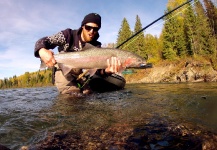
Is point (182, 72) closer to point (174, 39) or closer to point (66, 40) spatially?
point (174, 39)

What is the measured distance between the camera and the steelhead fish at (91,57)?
4949mm

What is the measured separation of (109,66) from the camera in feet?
16.5

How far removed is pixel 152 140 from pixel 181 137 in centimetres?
42

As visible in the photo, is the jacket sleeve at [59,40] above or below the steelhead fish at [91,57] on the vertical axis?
above

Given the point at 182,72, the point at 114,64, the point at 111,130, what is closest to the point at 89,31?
the point at 114,64

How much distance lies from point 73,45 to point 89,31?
90cm

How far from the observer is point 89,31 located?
20.5 ft

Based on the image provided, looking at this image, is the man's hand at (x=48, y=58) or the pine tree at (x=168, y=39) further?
the pine tree at (x=168, y=39)

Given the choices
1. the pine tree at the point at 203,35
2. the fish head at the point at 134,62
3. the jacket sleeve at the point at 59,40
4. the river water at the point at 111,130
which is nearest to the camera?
the river water at the point at 111,130

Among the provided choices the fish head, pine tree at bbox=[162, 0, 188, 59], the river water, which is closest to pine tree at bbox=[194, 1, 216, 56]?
pine tree at bbox=[162, 0, 188, 59]

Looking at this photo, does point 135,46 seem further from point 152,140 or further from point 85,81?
point 152,140

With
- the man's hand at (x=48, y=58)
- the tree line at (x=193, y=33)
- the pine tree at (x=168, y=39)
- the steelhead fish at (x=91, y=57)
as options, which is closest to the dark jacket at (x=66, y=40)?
the man's hand at (x=48, y=58)

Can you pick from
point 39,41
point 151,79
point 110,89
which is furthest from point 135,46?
point 39,41

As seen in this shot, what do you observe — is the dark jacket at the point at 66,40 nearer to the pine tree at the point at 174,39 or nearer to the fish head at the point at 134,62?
the fish head at the point at 134,62
